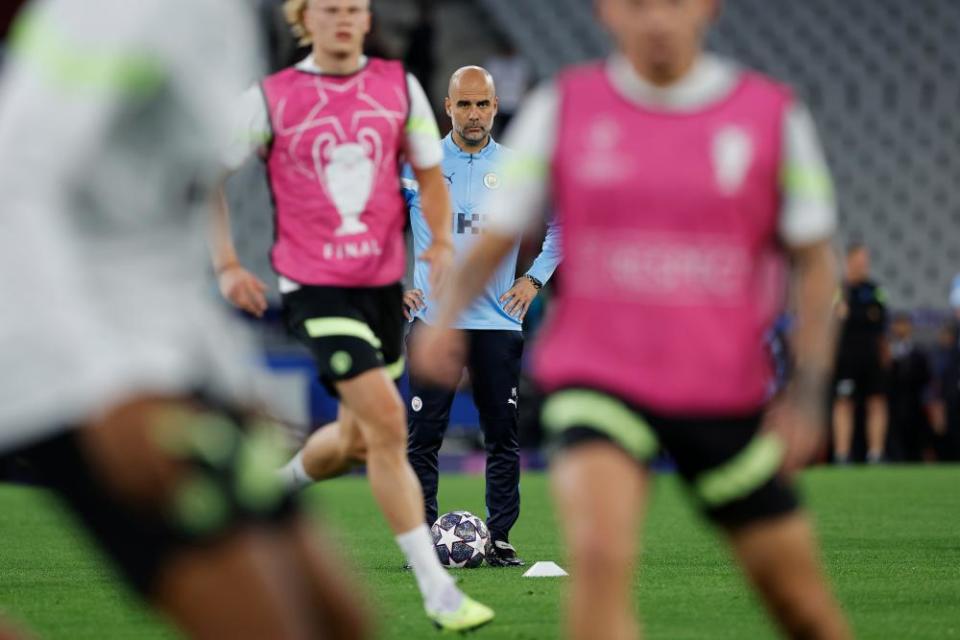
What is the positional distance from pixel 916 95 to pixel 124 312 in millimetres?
24047

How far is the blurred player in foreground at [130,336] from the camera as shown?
10.3 feet

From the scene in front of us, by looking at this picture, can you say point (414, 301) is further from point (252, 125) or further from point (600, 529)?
point (600, 529)

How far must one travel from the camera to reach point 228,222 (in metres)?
6.51

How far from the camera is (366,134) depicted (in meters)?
6.55

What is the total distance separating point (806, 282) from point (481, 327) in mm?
4733

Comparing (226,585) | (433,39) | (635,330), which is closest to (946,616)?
(635,330)

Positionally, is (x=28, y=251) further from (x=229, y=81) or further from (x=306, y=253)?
(x=306, y=253)

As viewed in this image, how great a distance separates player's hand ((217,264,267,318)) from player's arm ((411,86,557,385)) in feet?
6.04

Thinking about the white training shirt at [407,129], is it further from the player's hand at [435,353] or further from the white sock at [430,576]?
the player's hand at [435,353]

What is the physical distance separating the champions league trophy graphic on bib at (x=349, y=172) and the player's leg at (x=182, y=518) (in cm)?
336

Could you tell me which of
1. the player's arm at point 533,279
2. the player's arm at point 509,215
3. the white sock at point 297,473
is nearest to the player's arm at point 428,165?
the white sock at point 297,473

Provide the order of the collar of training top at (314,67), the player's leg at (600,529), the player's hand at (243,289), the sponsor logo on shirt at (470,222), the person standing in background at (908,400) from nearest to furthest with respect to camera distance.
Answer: the player's leg at (600,529) < the player's hand at (243,289) < the collar of training top at (314,67) < the sponsor logo on shirt at (470,222) < the person standing in background at (908,400)

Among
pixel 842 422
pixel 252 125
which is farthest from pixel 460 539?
pixel 842 422

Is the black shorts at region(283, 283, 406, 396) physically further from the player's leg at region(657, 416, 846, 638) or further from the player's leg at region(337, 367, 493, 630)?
the player's leg at region(657, 416, 846, 638)
